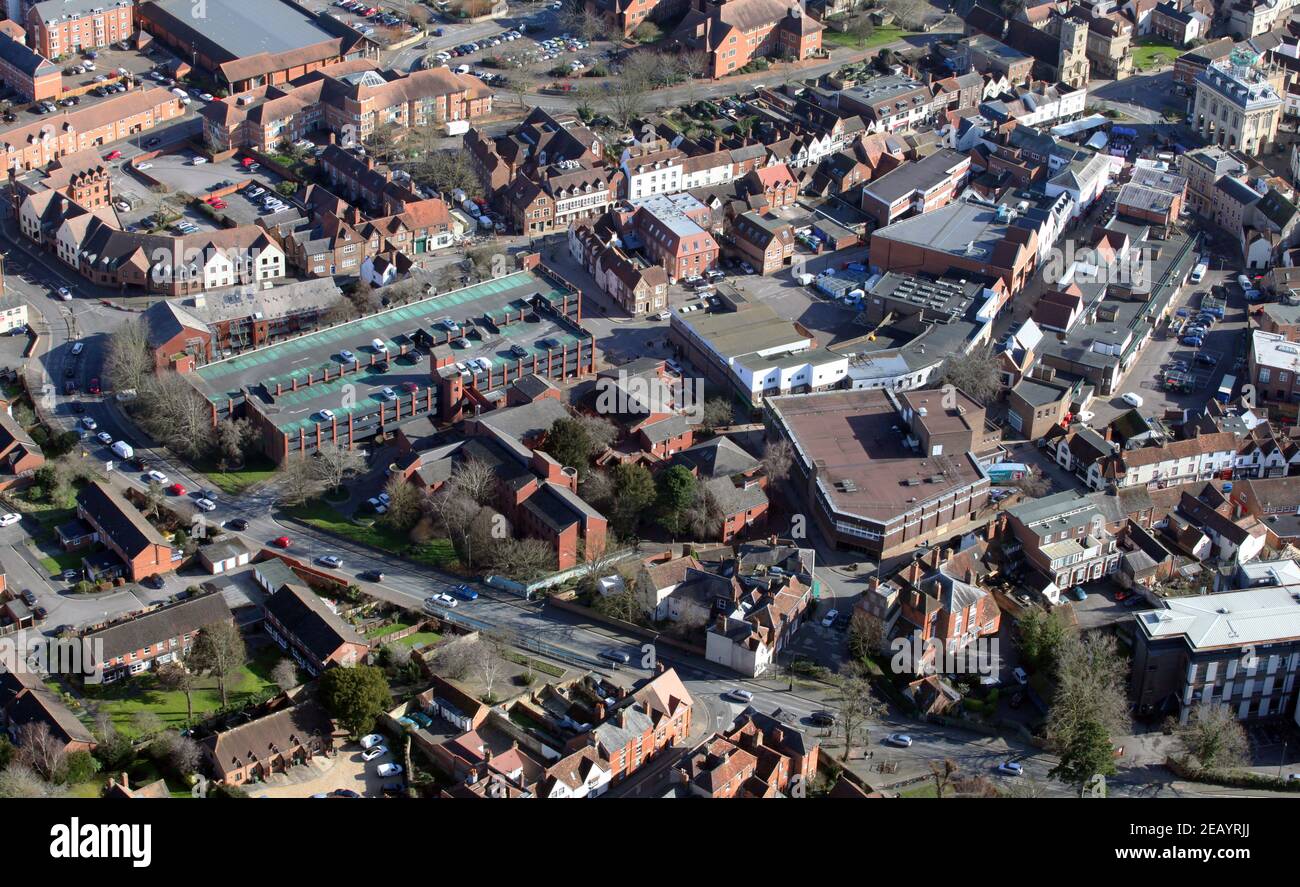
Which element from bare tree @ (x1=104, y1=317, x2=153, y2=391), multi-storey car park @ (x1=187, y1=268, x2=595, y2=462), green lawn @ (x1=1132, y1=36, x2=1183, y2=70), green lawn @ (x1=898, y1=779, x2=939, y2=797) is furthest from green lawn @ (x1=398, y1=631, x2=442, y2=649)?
green lawn @ (x1=1132, y1=36, x2=1183, y2=70)

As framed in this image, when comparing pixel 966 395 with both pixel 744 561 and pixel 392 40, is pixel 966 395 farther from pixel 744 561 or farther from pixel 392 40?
pixel 392 40

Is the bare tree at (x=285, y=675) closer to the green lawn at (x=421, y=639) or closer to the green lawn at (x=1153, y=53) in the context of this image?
the green lawn at (x=421, y=639)

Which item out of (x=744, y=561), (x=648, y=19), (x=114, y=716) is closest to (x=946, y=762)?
(x=744, y=561)

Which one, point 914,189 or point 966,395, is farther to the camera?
point 914,189

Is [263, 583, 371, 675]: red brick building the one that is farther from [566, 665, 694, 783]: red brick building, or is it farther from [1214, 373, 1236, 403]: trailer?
[1214, 373, 1236, 403]: trailer

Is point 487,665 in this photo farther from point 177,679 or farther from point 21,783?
point 21,783

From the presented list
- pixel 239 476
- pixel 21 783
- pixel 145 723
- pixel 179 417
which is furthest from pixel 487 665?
pixel 179 417
